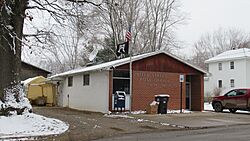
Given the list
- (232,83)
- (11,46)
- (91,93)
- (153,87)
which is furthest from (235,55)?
(11,46)

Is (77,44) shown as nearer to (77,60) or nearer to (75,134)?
(77,60)

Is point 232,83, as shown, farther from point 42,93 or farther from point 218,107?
point 42,93

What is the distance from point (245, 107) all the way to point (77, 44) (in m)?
30.6

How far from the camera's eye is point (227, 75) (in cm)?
4822

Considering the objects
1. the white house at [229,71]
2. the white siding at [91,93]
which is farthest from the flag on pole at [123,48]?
the white house at [229,71]

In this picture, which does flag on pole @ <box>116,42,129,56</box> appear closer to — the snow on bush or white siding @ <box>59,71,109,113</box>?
white siding @ <box>59,71,109,113</box>

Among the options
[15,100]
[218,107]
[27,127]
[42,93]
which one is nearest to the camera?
[27,127]

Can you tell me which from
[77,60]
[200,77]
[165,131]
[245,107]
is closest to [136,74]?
[200,77]

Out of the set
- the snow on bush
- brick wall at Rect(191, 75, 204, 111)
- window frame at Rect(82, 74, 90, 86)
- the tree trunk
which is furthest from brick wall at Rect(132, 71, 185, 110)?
the tree trunk

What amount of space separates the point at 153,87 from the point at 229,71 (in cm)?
2535

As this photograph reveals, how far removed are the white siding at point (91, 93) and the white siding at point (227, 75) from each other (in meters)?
21.9

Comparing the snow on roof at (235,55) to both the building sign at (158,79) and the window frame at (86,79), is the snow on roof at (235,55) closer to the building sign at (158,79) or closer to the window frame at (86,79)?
the building sign at (158,79)

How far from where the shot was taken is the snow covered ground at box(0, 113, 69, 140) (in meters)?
13.8

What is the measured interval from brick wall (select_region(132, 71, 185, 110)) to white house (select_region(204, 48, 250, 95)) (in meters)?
21.5
